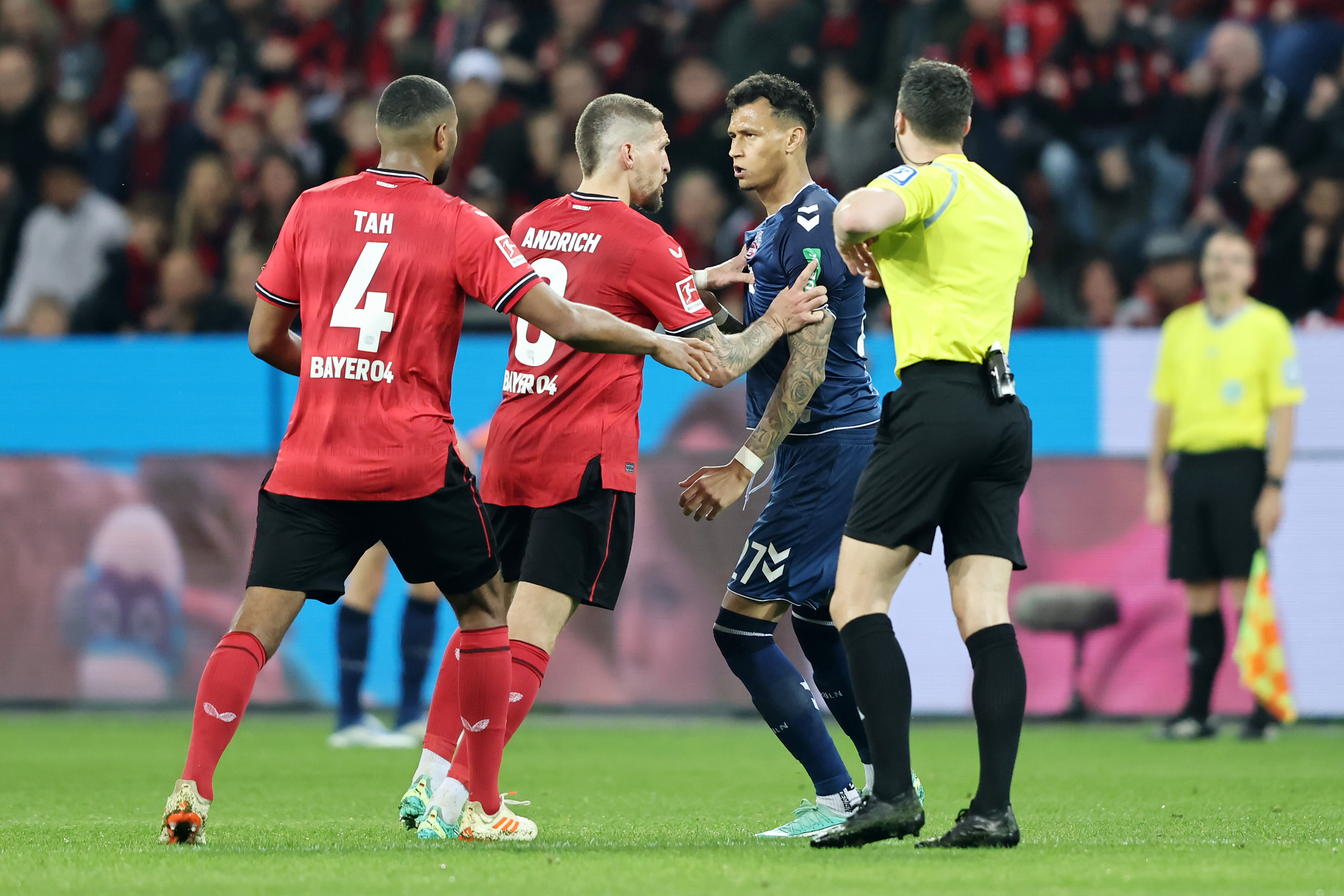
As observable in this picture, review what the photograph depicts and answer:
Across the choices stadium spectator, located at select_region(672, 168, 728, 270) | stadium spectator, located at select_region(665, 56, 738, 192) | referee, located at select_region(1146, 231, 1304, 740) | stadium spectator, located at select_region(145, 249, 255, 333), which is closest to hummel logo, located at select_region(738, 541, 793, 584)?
referee, located at select_region(1146, 231, 1304, 740)

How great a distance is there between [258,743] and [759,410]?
4.42 m

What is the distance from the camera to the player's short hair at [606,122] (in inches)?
223

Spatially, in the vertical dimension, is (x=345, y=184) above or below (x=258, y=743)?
above

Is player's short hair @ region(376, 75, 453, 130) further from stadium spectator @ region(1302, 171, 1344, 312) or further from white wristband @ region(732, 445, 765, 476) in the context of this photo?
stadium spectator @ region(1302, 171, 1344, 312)

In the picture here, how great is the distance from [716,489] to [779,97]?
1.38 meters

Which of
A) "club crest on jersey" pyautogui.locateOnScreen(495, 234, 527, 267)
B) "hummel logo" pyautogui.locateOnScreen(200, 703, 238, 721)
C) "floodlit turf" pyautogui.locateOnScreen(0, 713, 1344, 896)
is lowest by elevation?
"floodlit turf" pyautogui.locateOnScreen(0, 713, 1344, 896)

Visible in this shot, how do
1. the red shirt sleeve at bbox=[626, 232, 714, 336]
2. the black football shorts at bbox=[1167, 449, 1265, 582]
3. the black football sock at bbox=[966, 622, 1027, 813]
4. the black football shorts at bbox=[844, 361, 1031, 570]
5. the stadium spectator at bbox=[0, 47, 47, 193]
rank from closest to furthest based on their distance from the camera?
the black football sock at bbox=[966, 622, 1027, 813], the black football shorts at bbox=[844, 361, 1031, 570], the red shirt sleeve at bbox=[626, 232, 714, 336], the black football shorts at bbox=[1167, 449, 1265, 582], the stadium spectator at bbox=[0, 47, 47, 193]

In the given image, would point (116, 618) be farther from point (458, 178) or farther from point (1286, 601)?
point (1286, 601)

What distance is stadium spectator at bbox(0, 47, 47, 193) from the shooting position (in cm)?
1456

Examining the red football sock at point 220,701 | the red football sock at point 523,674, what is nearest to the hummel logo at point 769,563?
the red football sock at point 523,674

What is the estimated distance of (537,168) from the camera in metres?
13.3

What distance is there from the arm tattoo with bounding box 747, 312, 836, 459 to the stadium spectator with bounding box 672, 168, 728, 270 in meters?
7.00

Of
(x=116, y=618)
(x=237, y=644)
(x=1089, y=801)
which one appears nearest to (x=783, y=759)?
(x=1089, y=801)

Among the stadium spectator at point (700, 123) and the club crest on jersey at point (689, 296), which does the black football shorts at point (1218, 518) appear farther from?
the club crest on jersey at point (689, 296)
